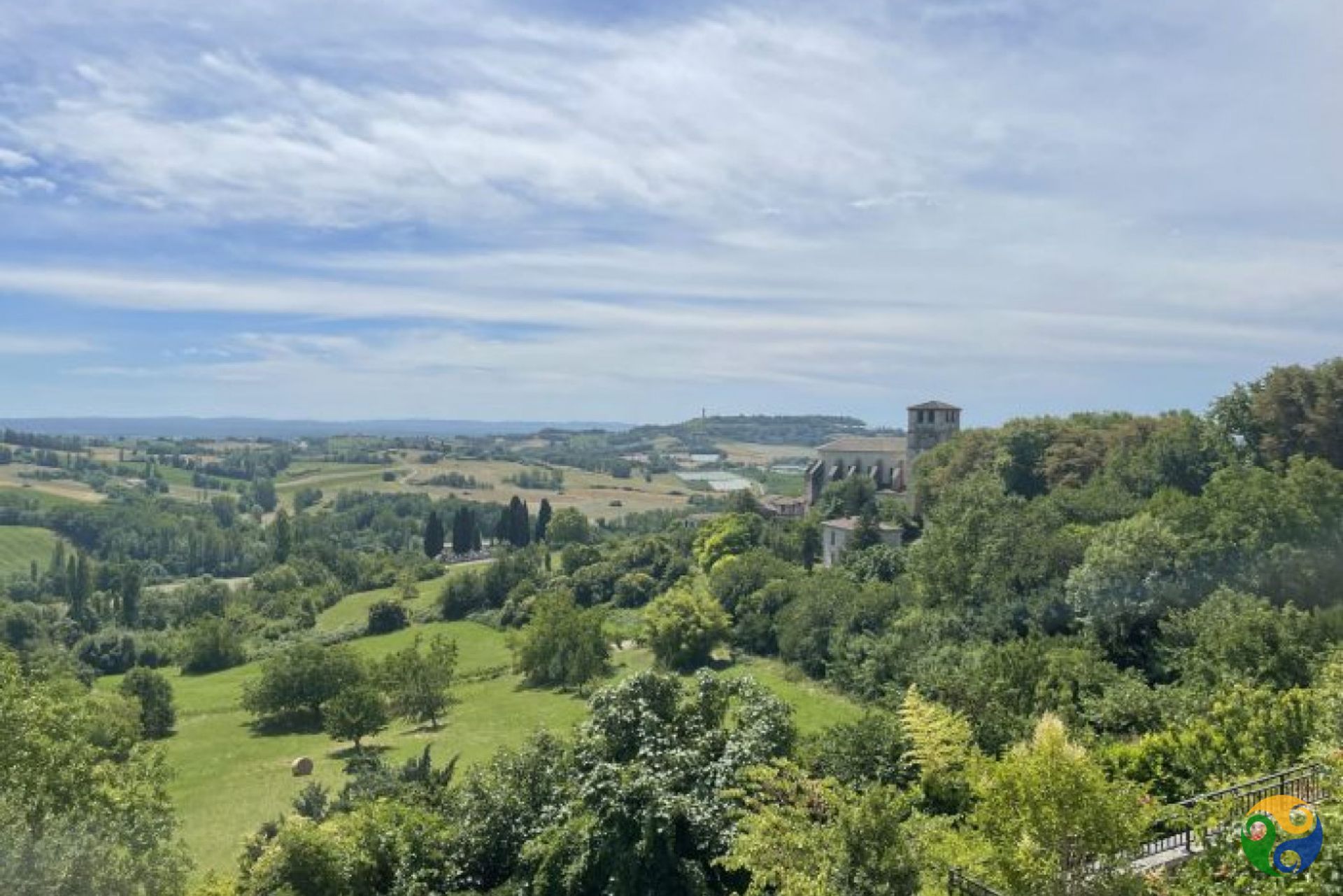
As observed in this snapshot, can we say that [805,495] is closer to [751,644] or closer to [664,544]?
[664,544]

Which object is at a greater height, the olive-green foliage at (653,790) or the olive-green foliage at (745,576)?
the olive-green foliage at (653,790)

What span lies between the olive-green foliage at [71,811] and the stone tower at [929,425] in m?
63.9

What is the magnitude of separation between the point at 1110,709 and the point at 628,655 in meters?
39.3

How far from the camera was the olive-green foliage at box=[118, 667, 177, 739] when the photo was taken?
5675 cm

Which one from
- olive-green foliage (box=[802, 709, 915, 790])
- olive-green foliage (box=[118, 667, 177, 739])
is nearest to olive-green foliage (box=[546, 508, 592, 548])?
olive-green foliage (box=[118, 667, 177, 739])

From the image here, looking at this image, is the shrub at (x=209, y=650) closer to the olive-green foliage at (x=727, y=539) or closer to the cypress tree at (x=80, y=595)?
the cypress tree at (x=80, y=595)

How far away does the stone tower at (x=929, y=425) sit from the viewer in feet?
258

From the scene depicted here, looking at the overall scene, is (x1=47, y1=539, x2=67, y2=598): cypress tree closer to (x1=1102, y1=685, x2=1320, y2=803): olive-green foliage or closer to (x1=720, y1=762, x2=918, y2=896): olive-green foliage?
(x1=720, y1=762, x2=918, y2=896): olive-green foliage

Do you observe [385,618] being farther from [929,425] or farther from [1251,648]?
Answer: [1251,648]

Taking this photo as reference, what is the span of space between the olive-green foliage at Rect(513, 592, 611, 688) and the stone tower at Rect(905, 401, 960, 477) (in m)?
33.0

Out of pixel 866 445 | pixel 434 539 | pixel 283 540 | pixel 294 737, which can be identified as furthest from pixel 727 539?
pixel 283 540

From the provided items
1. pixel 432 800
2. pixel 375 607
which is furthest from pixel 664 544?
pixel 432 800

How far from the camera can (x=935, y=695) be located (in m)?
32.3

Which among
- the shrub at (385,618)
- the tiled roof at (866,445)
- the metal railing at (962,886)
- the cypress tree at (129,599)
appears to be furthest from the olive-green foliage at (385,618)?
the metal railing at (962,886)
